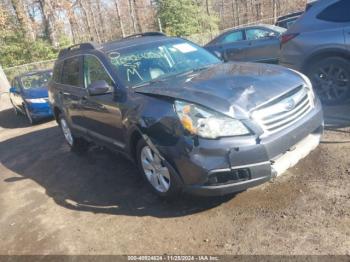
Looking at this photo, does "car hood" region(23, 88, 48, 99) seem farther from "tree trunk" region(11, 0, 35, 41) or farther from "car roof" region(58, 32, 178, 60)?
"tree trunk" region(11, 0, 35, 41)

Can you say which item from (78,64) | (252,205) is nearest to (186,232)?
(252,205)

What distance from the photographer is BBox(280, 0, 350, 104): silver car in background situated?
558cm

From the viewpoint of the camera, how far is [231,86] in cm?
384

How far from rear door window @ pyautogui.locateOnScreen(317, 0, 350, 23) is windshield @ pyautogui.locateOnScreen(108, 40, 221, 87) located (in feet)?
6.27

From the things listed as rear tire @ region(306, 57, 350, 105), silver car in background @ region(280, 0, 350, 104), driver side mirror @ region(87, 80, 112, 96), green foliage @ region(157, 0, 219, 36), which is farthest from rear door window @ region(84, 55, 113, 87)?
green foliage @ region(157, 0, 219, 36)

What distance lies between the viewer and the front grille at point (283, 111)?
3.47 metres

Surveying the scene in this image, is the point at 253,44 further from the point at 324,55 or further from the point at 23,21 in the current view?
the point at 23,21

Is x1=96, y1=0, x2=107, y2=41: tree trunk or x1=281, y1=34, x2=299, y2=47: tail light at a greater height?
x1=281, y1=34, x2=299, y2=47: tail light

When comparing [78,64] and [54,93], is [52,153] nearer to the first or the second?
[54,93]

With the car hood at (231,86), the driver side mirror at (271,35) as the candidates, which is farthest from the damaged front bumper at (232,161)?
the driver side mirror at (271,35)

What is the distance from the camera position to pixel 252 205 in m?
3.82

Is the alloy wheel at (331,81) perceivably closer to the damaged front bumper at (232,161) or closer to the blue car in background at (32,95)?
the damaged front bumper at (232,161)

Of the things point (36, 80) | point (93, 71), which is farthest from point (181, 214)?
point (36, 80)

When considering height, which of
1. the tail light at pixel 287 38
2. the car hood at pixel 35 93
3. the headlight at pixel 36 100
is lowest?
the headlight at pixel 36 100
